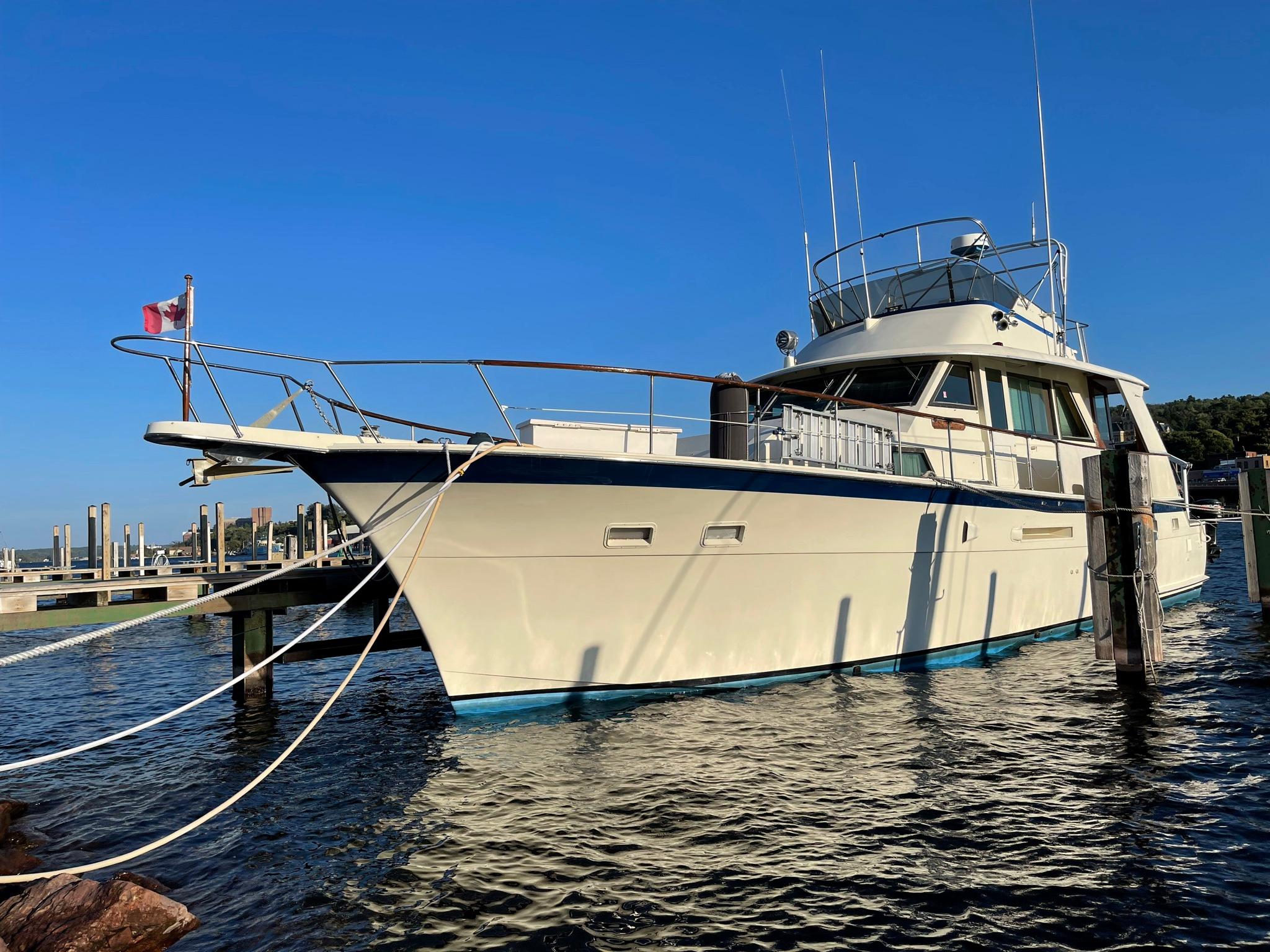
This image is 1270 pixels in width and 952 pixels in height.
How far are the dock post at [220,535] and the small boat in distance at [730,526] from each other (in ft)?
44.1

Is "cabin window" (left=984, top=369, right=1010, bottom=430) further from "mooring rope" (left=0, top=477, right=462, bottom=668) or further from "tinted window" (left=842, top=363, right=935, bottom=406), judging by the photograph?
"mooring rope" (left=0, top=477, right=462, bottom=668)

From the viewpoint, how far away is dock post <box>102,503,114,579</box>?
19891 millimetres

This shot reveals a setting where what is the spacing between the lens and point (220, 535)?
1931cm

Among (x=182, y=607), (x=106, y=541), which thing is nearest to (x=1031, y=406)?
(x=182, y=607)

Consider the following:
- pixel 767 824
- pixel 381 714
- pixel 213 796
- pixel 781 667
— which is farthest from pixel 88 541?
pixel 767 824

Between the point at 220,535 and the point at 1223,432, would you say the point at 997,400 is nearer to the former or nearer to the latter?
the point at 220,535

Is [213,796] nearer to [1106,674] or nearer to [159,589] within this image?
[159,589]

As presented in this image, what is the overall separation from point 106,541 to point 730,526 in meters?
19.4

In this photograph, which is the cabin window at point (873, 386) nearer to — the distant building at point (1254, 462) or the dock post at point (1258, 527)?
the dock post at point (1258, 527)

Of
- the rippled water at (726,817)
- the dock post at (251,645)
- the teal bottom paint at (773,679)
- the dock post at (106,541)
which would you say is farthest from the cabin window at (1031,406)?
the dock post at (106,541)

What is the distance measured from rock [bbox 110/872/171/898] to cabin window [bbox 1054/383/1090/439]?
1164cm

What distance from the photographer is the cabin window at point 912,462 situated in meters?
9.14

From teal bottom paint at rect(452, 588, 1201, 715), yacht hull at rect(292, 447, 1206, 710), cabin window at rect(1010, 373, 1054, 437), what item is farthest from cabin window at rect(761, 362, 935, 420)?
teal bottom paint at rect(452, 588, 1201, 715)

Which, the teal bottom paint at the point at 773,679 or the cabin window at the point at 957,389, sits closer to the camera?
the teal bottom paint at the point at 773,679
